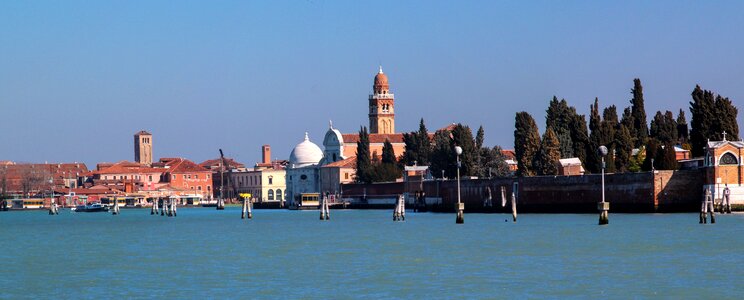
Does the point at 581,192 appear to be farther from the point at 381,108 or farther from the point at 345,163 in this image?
the point at 381,108

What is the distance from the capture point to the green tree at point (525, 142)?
76.1 metres

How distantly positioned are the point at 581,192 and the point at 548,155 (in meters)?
9.15

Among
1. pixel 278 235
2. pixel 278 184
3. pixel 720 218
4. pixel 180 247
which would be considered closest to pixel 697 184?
pixel 720 218

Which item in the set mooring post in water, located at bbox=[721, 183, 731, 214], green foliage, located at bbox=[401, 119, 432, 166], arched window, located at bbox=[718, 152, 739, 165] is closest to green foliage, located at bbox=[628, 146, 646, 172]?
arched window, located at bbox=[718, 152, 739, 165]

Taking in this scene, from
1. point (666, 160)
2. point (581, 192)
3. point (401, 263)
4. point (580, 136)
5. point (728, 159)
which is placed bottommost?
point (401, 263)

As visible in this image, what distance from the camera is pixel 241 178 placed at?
154125mm

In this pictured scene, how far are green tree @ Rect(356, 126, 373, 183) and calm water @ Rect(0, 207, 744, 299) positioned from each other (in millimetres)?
50867

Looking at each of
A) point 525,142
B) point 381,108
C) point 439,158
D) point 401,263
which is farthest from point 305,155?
point 401,263

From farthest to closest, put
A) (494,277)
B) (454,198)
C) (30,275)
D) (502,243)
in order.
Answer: (454,198) → (502,243) → (30,275) → (494,277)

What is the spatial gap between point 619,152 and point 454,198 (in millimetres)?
13084

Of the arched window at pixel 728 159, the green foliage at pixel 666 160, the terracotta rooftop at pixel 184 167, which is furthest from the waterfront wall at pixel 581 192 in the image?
the terracotta rooftop at pixel 184 167

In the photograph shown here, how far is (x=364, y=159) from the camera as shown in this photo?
105 meters

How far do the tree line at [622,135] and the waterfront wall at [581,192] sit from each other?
2157 millimetres

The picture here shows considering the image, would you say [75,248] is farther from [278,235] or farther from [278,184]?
[278,184]
